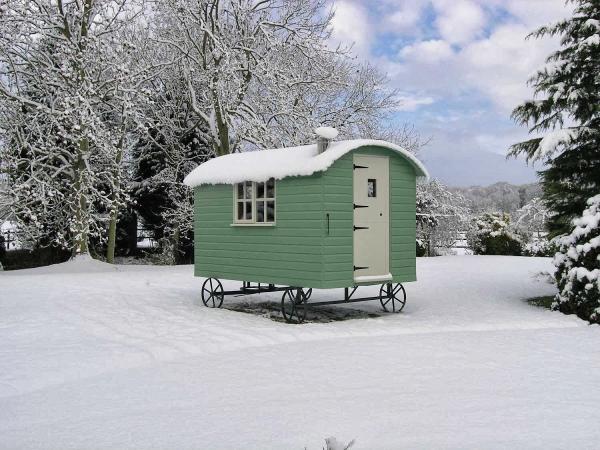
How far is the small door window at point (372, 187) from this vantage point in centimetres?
1153

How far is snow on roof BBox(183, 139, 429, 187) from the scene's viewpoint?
35.3 feet

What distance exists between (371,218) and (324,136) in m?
1.64

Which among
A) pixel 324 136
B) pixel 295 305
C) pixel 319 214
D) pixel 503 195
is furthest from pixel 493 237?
pixel 503 195

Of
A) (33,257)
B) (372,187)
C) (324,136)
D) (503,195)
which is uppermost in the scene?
(503,195)

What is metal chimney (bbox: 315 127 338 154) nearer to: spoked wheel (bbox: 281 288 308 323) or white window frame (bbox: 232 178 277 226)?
white window frame (bbox: 232 178 277 226)

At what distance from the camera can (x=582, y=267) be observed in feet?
37.3

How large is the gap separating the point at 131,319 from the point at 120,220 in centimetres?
1599

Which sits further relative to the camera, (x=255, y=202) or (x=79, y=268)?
(x=79, y=268)

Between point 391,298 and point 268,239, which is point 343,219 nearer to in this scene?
point 268,239

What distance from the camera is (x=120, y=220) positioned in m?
26.8

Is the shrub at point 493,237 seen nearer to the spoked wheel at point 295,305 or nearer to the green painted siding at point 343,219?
the green painted siding at point 343,219

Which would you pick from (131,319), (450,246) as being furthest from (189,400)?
(450,246)

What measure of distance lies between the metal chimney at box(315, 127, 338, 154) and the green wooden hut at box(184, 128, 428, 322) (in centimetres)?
2

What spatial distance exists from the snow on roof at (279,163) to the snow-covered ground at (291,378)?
2455 millimetres
